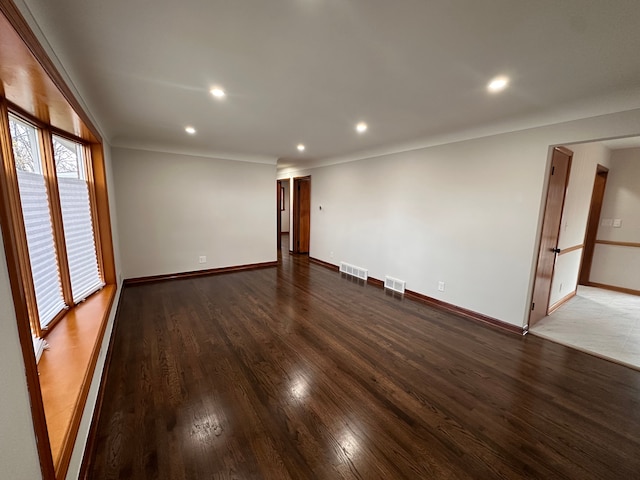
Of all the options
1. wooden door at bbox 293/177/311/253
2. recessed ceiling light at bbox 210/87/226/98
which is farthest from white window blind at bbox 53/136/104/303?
wooden door at bbox 293/177/311/253

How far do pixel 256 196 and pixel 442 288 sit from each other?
408cm

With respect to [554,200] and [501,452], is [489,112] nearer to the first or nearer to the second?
[554,200]

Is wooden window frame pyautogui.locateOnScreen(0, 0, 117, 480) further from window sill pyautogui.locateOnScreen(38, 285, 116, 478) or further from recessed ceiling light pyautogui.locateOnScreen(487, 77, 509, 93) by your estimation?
recessed ceiling light pyautogui.locateOnScreen(487, 77, 509, 93)

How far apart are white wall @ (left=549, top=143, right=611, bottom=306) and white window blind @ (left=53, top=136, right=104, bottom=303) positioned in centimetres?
565

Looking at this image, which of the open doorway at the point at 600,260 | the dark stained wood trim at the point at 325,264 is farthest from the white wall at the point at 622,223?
the dark stained wood trim at the point at 325,264

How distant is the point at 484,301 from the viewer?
334 cm

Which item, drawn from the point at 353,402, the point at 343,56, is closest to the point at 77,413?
the point at 353,402

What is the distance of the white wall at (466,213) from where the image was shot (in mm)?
2883

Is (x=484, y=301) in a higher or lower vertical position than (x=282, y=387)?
higher

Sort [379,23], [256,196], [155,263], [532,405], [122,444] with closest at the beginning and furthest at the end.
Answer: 1. [379,23]
2. [122,444]
3. [532,405]
4. [155,263]
5. [256,196]

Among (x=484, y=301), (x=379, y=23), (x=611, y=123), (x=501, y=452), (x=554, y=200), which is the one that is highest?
(x=379, y=23)

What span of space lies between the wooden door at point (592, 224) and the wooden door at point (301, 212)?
5908 millimetres

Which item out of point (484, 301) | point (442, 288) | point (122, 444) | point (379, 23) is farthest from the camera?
point (442, 288)

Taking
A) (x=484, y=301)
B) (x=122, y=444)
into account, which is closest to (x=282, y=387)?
(x=122, y=444)
